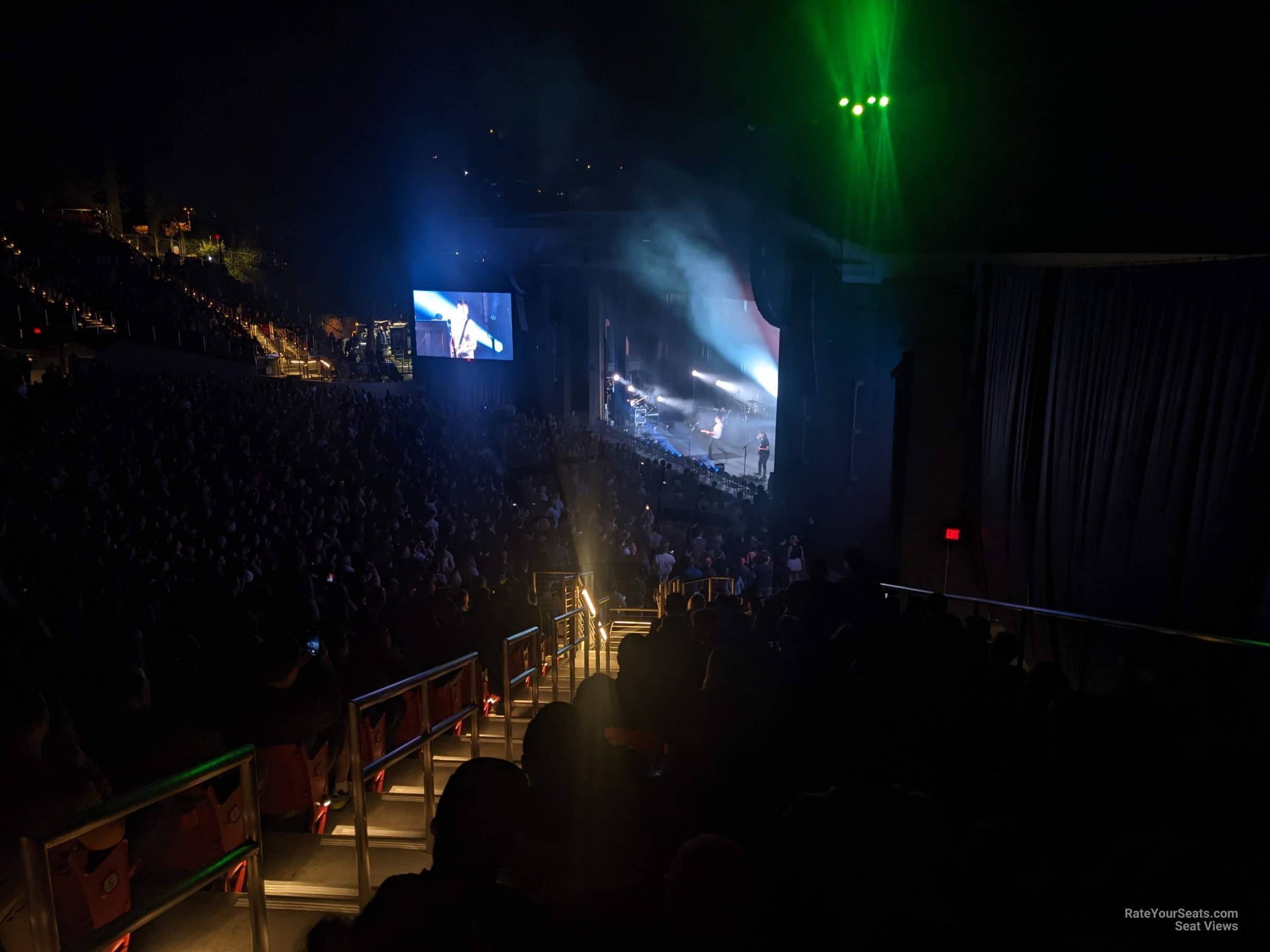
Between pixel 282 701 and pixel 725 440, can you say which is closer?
pixel 282 701

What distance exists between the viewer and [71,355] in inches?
562

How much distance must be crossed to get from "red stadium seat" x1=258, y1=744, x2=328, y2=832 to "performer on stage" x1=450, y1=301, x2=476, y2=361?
2213cm

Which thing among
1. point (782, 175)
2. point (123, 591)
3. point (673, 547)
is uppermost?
point (782, 175)

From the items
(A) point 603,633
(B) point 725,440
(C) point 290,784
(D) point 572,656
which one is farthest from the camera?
(B) point 725,440

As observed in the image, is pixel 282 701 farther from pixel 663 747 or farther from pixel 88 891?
pixel 663 747

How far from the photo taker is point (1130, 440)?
7.09 meters

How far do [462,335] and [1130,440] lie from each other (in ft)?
69.6

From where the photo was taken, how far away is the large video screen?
24.3 m

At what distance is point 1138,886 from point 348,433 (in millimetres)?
14735

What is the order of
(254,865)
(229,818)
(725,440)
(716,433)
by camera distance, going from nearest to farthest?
(254,865) < (229,818) < (725,440) < (716,433)

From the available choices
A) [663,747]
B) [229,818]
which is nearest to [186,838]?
[229,818]

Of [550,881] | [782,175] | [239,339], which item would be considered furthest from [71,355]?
[550,881]

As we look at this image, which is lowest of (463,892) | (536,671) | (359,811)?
(536,671)

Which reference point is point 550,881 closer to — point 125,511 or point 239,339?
point 125,511
